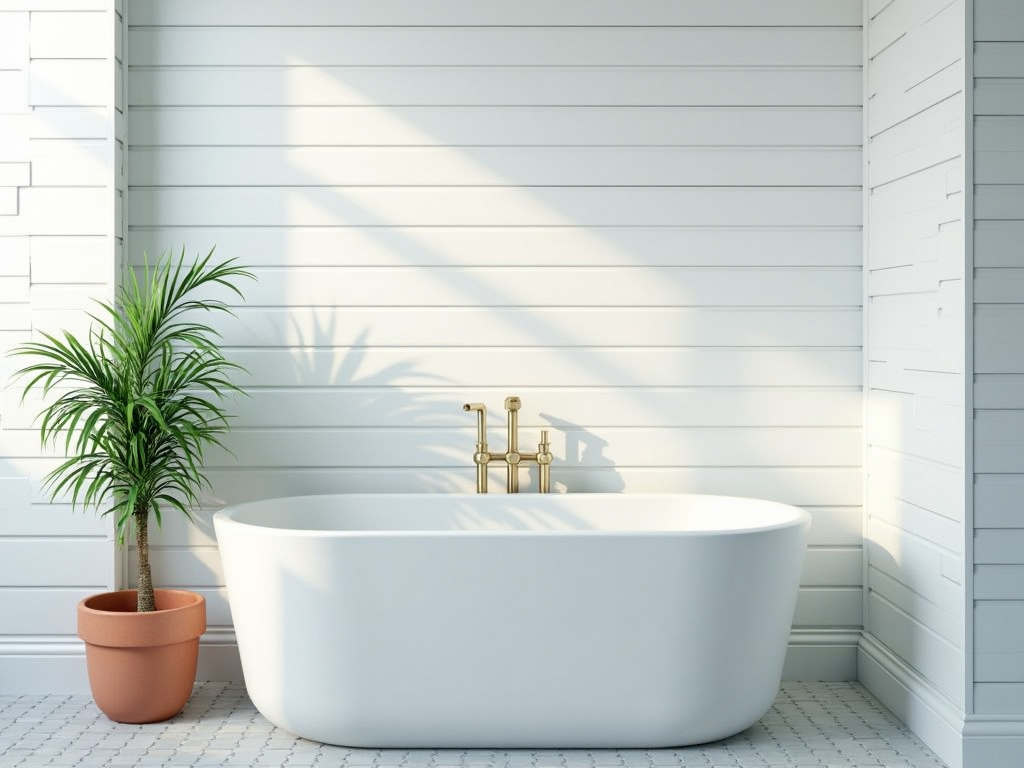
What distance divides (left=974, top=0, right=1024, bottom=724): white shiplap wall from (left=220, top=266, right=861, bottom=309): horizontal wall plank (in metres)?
0.82

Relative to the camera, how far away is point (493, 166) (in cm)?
337

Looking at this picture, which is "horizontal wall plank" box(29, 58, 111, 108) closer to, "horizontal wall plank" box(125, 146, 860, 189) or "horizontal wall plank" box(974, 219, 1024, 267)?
"horizontal wall plank" box(125, 146, 860, 189)

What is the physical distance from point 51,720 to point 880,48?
10.5 ft

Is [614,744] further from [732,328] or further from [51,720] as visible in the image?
[51,720]

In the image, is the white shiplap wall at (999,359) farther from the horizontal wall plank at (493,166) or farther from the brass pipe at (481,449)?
the brass pipe at (481,449)

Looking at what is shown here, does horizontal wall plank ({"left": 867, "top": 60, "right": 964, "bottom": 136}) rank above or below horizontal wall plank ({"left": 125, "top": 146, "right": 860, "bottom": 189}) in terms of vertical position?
above

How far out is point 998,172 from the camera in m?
2.58

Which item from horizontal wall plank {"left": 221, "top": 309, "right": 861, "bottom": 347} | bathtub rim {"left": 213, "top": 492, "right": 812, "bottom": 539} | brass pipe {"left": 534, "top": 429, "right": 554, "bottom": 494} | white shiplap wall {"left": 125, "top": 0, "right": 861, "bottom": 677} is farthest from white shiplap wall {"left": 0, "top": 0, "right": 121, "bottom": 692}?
brass pipe {"left": 534, "top": 429, "right": 554, "bottom": 494}

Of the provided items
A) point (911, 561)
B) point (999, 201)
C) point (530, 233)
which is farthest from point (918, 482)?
point (530, 233)

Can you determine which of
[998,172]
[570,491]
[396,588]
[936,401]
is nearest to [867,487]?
[936,401]

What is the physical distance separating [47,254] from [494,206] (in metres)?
1.42

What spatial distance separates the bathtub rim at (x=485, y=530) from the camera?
8.45 ft

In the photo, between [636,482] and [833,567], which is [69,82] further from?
[833,567]

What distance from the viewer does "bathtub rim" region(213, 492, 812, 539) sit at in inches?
101
